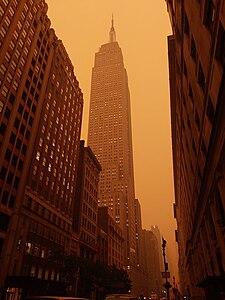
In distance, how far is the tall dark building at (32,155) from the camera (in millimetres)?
41781

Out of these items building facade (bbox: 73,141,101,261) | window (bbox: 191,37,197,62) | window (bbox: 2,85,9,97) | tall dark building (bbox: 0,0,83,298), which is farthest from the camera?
building facade (bbox: 73,141,101,261)

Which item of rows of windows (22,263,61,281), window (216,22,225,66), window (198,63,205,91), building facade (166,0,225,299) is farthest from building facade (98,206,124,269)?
window (216,22,225,66)

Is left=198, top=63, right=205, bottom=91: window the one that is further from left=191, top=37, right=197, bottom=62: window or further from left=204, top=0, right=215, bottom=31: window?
left=204, top=0, right=215, bottom=31: window

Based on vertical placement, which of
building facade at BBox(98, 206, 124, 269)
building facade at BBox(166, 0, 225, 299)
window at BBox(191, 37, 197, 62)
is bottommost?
building facade at BBox(166, 0, 225, 299)

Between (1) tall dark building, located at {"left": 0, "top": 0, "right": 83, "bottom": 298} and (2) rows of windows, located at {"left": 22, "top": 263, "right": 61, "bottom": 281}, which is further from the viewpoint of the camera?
(2) rows of windows, located at {"left": 22, "top": 263, "right": 61, "bottom": 281}

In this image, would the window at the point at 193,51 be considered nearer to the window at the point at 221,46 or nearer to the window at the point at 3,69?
the window at the point at 221,46

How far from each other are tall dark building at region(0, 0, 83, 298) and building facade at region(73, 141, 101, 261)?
6.19m

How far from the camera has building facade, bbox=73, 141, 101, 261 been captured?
69250mm

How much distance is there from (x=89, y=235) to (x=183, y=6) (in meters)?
66.1

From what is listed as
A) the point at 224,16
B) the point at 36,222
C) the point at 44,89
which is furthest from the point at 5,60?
the point at 224,16

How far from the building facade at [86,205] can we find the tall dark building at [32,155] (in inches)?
244

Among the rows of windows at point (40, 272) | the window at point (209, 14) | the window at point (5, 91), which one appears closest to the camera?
the window at point (209, 14)

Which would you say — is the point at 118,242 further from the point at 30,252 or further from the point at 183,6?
the point at 183,6

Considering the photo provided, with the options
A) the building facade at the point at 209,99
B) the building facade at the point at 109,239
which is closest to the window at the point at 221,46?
the building facade at the point at 209,99
